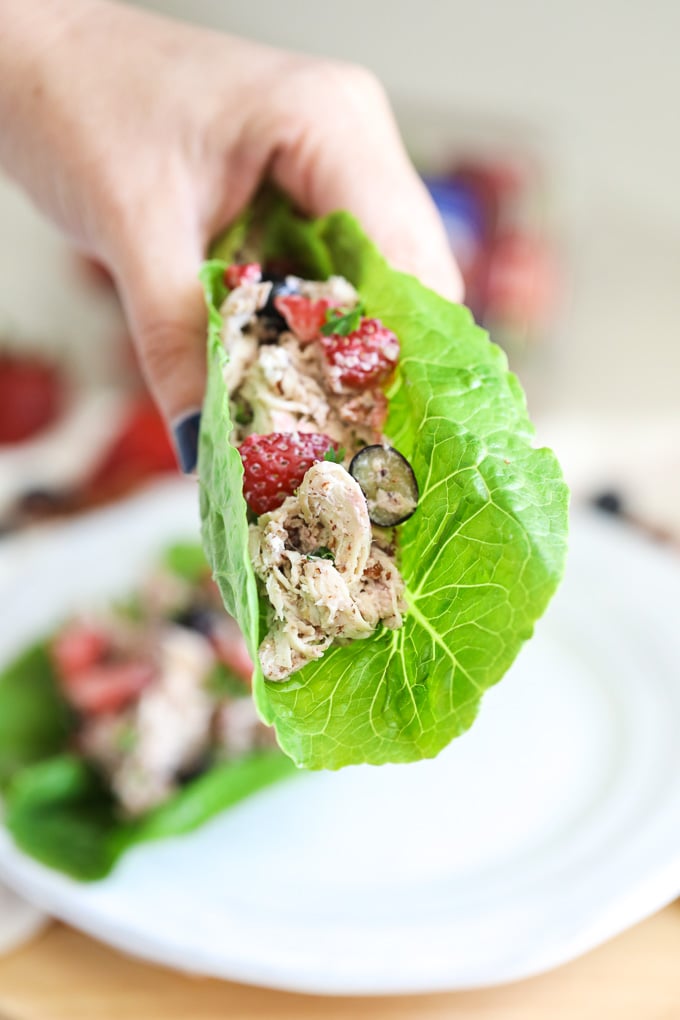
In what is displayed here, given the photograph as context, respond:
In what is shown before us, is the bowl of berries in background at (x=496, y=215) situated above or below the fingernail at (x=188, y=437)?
below

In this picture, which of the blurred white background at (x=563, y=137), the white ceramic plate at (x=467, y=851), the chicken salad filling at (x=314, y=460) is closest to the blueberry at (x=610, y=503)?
the white ceramic plate at (x=467, y=851)

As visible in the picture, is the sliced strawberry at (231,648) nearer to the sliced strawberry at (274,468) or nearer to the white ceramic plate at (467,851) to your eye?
the white ceramic plate at (467,851)

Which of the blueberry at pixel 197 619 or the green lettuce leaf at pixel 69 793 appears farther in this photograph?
the blueberry at pixel 197 619

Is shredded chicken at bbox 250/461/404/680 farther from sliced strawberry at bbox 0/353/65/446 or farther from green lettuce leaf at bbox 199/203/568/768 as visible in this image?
sliced strawberry at bbox 0/353/65/446

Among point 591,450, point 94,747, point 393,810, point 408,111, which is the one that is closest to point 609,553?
point 591,450

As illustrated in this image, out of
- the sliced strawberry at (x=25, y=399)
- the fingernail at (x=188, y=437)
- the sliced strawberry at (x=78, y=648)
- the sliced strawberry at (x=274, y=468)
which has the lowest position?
the sliced strawberry at (x=25, y=399)
